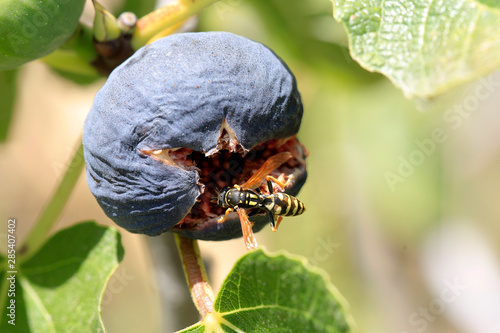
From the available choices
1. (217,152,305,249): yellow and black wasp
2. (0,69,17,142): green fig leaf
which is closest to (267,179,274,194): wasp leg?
(217,152,305,249): yellow and black wasp

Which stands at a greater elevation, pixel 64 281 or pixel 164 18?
pixel 164 18

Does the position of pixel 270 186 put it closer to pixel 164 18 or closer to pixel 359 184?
pixel 164 18

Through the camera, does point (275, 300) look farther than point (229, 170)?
No

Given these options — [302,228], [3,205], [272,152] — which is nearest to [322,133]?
[302,228]

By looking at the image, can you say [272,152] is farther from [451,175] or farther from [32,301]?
[451,175]

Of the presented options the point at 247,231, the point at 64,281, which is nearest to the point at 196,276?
the point at 247,231

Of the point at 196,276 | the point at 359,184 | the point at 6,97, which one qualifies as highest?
the point at 196,276
